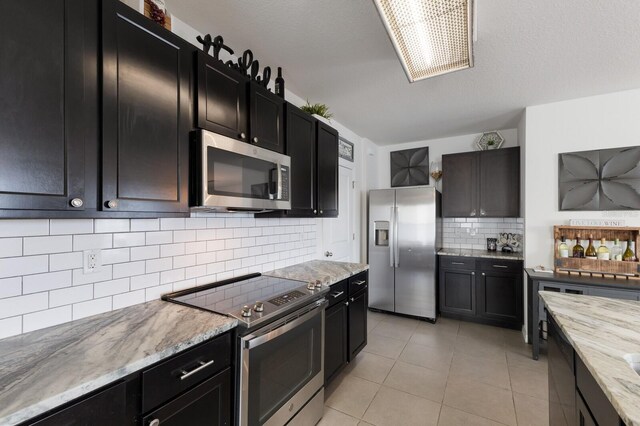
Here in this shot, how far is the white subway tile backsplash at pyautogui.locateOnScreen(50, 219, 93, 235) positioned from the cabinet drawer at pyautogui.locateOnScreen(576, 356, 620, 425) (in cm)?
209

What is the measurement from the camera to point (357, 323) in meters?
2.66

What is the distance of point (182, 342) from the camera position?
111cm

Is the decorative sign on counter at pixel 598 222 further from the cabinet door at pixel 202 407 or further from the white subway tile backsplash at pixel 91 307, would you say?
the white subway tile backsplash at pixel 91 307

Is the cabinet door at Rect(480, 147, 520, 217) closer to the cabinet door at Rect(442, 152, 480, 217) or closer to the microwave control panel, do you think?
the cabinet door at Rect(442, 152, 480, 217)

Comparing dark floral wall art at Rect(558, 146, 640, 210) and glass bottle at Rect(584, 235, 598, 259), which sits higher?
dark floral wall art at Rect(558, 146, 640, 210)

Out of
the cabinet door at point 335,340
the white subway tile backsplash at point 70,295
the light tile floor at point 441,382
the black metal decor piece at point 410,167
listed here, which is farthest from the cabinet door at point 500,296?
the white subway tile backsplash at point 70,295

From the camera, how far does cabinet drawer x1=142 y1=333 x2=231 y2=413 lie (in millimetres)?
1009

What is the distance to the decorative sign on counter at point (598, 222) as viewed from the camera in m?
2.81

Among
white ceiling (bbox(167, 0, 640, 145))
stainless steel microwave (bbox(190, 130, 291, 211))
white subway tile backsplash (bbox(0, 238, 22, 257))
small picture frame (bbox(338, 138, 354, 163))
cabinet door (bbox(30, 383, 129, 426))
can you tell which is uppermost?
white ceiling (bbox(167, 0, 640, 145))

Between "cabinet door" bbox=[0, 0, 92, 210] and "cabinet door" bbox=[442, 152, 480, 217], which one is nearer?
"cabinet door" bbox=[0, 0, 92, 210]

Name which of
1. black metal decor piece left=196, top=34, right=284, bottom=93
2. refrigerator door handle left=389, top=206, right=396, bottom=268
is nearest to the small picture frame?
refrigerator door handle left=389, top=206, right=396, bottom=268

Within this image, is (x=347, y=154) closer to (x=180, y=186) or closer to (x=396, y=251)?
(x=396, y=251)

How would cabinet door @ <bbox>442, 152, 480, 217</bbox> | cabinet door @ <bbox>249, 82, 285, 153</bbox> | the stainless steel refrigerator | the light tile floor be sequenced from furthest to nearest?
cabinet door @ <bbox>442, 152, 480, 217</bbox>, the stainless steel refrigerator, the light tile floor, cabinet door @ <bbox>249, 82, 285, 153</bbox>

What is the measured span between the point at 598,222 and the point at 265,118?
135 inches
